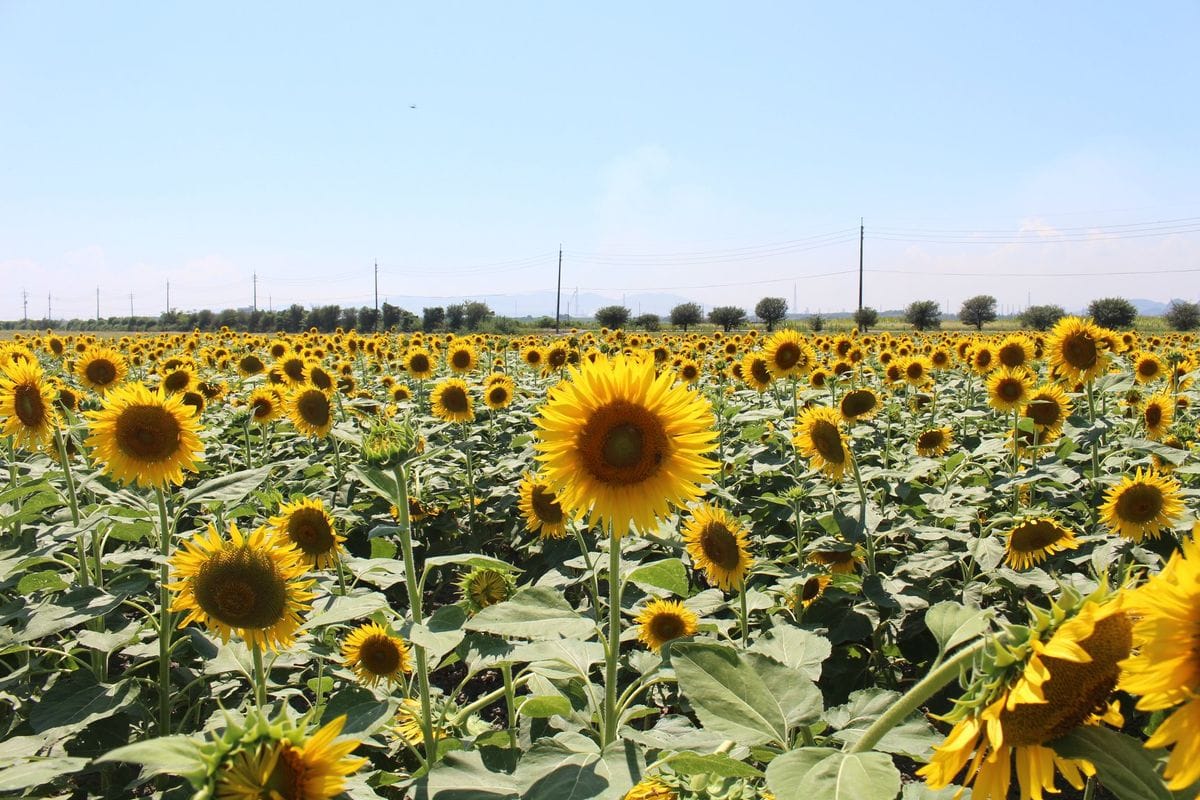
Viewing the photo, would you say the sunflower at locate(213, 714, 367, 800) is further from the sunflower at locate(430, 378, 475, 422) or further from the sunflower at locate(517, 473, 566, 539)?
the sunflower at locate(430, 378, 475, 422)

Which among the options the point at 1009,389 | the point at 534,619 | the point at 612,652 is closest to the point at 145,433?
the point at 534,619

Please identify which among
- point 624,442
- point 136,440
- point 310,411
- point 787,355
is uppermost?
point 787,355

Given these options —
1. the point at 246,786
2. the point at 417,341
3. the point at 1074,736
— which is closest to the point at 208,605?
the point at 246,786

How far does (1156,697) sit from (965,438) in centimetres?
762

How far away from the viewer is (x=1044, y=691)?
0.81m

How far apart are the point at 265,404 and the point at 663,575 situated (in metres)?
5.25

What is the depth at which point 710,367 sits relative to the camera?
10414 mm

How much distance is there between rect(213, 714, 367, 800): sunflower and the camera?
37.3 inches

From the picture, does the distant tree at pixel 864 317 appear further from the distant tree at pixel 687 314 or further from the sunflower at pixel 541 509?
the sunflower at pixel 541 509

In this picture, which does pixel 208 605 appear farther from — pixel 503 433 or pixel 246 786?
pixel 503 433

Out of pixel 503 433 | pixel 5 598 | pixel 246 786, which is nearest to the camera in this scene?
pixel 246 786

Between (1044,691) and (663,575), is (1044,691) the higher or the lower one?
the higher one

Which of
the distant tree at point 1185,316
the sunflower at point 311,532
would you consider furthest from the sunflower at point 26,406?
the distant tree at point 1185,316

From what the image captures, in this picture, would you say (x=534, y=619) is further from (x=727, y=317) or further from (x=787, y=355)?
(x=727, y=317)
